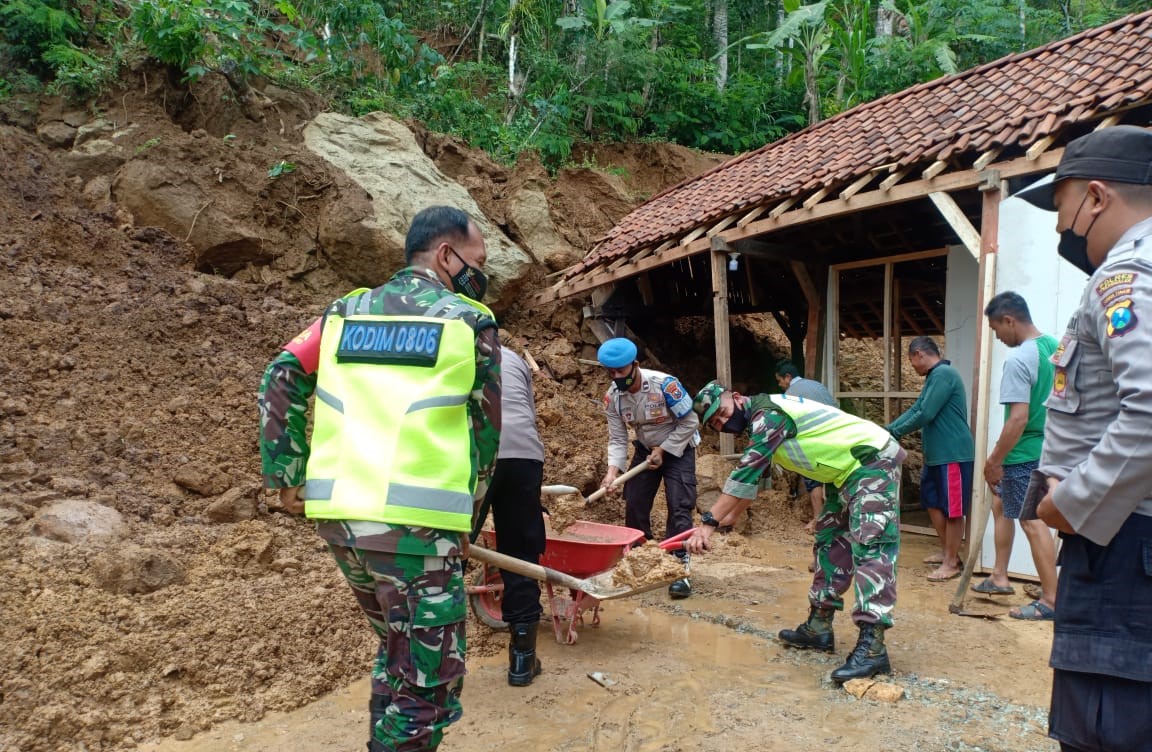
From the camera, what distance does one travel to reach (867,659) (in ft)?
12.8

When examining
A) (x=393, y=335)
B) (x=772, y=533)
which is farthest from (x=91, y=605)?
(x=772, y=533)

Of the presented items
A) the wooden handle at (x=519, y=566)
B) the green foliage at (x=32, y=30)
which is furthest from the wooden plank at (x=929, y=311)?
the green foliage at (x=32, y=30)

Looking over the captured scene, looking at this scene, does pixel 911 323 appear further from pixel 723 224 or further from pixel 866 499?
pixel 866 499

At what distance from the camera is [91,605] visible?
372 cm

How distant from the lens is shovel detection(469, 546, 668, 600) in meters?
3.12

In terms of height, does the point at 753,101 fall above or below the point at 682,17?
below

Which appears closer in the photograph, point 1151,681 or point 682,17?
point 1151,681

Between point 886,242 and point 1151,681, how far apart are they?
8.11 meters

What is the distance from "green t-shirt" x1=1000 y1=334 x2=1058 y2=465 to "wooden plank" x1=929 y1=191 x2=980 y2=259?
148 centimetres

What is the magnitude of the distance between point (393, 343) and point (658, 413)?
3.56 meters

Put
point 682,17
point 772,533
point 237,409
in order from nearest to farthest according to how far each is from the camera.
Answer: point 237,409 < point 772,533 < point 682,17

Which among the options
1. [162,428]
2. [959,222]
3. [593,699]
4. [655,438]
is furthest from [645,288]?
[593,699]

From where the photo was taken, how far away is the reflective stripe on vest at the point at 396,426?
2.24 meters

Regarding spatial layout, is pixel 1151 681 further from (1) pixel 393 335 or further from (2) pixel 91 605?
(2) pixel 91 605
